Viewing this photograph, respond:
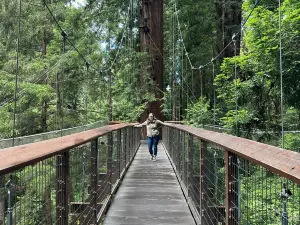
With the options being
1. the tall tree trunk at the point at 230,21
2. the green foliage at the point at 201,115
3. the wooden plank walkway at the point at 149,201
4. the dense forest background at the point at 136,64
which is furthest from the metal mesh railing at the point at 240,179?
the tall tree trunk at the point at 230,21

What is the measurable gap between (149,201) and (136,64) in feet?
27.7

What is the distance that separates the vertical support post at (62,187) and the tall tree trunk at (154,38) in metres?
9.41

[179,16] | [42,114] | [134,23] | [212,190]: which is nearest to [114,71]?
[134,23]

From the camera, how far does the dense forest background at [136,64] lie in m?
5.83

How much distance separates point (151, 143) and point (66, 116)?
523 cm

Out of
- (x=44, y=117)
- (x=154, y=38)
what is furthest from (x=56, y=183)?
(x=154, y=38)

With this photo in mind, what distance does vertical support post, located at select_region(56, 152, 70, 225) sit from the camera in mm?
1529

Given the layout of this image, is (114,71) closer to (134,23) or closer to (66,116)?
(134,23)

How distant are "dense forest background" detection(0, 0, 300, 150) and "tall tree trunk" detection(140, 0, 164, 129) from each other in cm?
28

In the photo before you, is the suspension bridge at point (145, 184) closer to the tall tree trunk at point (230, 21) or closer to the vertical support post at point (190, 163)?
the vertical support post at point (190, 163)

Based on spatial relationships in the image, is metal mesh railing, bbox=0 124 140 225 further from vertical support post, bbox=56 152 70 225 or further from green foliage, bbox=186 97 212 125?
green foliage, bbox=186 97 212 125

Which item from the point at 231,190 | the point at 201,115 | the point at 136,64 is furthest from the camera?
the point at 136,64

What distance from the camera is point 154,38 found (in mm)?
11172

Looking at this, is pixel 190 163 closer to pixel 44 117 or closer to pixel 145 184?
pixel 145 184
